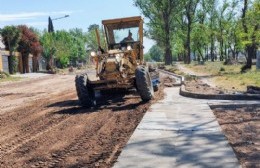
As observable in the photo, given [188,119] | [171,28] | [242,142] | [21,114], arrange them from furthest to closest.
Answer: [171,28] → [21,114] → [188,119] → [242,142]

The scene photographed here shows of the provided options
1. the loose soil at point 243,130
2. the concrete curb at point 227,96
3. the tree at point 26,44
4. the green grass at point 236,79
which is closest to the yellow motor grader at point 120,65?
the concrete curb at point 227,96

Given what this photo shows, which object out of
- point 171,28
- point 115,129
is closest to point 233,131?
point 115,129

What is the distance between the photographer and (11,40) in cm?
5784

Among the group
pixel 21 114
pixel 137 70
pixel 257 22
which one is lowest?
pixel 21 114

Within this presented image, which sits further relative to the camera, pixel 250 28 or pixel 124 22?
pixel 250 28

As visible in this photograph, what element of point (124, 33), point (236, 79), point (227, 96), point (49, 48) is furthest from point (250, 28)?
point (49, 48)

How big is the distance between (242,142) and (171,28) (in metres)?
62.0

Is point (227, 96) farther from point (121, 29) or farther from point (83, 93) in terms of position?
point (121, 29)

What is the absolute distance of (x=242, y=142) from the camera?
856cm

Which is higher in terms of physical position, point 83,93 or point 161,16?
point 161,16

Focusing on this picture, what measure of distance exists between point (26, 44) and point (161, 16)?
65.6ft

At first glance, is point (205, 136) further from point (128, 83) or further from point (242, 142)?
point (128, 83)

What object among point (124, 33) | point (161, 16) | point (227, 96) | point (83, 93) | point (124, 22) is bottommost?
point (227, 96)

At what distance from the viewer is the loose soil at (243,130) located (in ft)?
24.4
